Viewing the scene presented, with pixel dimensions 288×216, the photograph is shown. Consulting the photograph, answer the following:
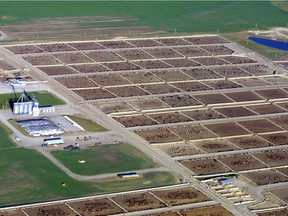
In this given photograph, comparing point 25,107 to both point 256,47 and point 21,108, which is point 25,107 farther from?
point 256,47

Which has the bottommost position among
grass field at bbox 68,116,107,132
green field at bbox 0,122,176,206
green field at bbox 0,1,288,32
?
green field at bbox 0,122,176,206

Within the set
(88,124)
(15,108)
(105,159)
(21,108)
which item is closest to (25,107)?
(21,108)

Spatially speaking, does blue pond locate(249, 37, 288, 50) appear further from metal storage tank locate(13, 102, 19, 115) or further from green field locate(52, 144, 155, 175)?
green field locate(52, 144, 155, 175)

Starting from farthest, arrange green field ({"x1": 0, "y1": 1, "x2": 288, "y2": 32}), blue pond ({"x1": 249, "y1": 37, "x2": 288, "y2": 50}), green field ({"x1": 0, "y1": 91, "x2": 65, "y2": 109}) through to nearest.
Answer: green field ({"x1": 0, "y1": 1, "x2": 288, "y2": 32}) → blue pond ({"x1": 249, "y1": 37, "x2": 288, "y2": 50}) → green field ({"x1": 0, "y1": 91, "x2": 65, "y2": 109})

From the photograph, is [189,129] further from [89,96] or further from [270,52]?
[270,52]

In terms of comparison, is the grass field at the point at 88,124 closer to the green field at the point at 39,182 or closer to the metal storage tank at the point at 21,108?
the metal storage tank at the point at 21,108

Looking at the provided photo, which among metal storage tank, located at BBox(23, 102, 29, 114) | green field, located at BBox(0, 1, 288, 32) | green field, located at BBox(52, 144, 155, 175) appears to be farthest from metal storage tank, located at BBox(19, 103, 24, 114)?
green field, located at BBox(0, 1, 288, 32)

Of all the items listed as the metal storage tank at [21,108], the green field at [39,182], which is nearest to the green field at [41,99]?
the metal storage tank at [21,108]

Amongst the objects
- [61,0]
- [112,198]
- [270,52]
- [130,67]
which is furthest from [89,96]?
[61,0]
